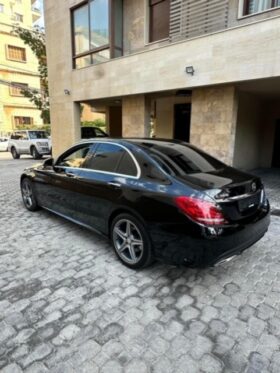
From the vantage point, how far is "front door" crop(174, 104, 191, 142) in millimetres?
11750

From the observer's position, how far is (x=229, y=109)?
7.22 m

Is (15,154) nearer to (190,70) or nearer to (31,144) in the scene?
(31,144)

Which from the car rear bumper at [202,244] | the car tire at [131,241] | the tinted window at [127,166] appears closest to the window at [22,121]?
the tinted window at [127,166]

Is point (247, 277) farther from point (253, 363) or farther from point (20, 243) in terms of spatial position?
point (20, 243)

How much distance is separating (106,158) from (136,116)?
6336 mm

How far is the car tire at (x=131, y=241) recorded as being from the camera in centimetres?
302

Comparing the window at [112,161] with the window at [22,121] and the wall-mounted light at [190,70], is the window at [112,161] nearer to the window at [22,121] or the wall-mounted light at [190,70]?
the wall-mounted light at [190,70]

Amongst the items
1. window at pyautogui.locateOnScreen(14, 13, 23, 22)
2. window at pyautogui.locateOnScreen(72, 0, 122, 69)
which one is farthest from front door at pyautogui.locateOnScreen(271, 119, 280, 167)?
window at pyautogui.locateOnScreen(14, 13, 23, 22)

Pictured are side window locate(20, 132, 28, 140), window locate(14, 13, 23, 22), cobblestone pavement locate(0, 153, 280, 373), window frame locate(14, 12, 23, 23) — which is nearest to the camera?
cobblestone pavement locate(0, 153, 280, 373)

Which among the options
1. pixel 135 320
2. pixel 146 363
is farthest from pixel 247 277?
pixel 146 363

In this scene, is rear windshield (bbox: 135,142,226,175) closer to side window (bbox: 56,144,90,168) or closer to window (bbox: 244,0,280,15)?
side window (bbox: 56,144,90,168)

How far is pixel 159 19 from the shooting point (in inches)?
382

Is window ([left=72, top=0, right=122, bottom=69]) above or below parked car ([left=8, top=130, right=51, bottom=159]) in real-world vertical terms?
above

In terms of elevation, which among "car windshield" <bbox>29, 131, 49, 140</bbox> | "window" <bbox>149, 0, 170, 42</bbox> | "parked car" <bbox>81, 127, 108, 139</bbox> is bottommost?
"car windshield" <bbox>29, 131, 49, 140</bbox>
